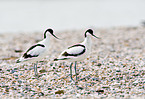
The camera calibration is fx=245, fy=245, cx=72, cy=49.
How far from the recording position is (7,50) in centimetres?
1382

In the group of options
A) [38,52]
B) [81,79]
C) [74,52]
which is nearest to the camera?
[74,52]

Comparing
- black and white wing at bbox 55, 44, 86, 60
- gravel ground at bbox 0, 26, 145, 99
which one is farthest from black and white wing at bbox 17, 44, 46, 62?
gravel ground at bbox 0, 26, 145, 99

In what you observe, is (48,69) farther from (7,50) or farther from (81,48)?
(7,50)

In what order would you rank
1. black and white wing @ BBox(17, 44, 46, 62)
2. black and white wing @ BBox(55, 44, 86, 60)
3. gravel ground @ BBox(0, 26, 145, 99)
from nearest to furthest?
gravel ground @ BBox(0, 26, 145, 99)
black and white wing @ BBox(55, 44, 86, 60)
black and white wing @ BBox(17, 44, 46, 62)

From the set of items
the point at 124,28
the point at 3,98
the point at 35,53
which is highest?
the point at 124,28

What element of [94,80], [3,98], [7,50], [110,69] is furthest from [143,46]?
[3,98]

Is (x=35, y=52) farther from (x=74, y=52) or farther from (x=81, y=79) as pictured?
(x=81, y=79)

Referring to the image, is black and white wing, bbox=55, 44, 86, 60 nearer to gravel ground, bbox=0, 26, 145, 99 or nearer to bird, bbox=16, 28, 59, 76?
bird, bbox=16, 28, 59, 76

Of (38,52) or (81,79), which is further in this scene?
(81,79)

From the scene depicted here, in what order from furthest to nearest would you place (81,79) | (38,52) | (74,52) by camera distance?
(81,79) → (38,52) → (74,52)

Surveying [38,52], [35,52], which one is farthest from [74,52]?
[35,52]

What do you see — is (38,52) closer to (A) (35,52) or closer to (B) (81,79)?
(A) (35,52)

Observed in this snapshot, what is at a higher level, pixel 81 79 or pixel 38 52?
pixel 38 52

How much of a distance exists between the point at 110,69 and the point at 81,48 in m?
2.04
